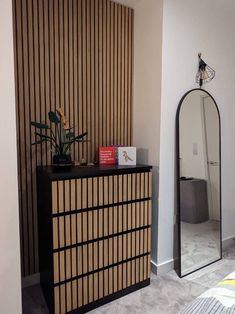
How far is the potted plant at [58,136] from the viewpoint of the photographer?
1.88m

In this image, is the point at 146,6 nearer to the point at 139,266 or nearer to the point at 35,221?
the point at 35,221

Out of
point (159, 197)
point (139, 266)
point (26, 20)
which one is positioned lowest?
point (139, 266)

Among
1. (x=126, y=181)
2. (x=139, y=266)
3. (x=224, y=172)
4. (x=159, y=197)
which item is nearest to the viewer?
(x=126, y=181)

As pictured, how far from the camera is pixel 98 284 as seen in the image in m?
1.88

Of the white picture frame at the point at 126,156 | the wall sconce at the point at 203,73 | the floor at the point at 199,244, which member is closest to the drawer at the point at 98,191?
the white picture frame at the point at 126,156

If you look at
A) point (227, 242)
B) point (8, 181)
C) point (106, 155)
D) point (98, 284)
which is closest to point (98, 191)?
point (106, 155)

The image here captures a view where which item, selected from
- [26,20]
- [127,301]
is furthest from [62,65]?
[127,301]

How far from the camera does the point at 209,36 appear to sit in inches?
95.9

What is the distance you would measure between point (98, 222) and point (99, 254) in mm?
261

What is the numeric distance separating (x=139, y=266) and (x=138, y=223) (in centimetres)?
39

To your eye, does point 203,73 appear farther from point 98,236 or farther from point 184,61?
point 98,236

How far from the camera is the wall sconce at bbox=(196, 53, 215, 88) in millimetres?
2371

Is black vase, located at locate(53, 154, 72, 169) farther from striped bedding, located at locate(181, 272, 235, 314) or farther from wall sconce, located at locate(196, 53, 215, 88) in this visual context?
wall sconce, located at locate(196, 53, 215, 88)

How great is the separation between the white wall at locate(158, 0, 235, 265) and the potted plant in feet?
2.76
